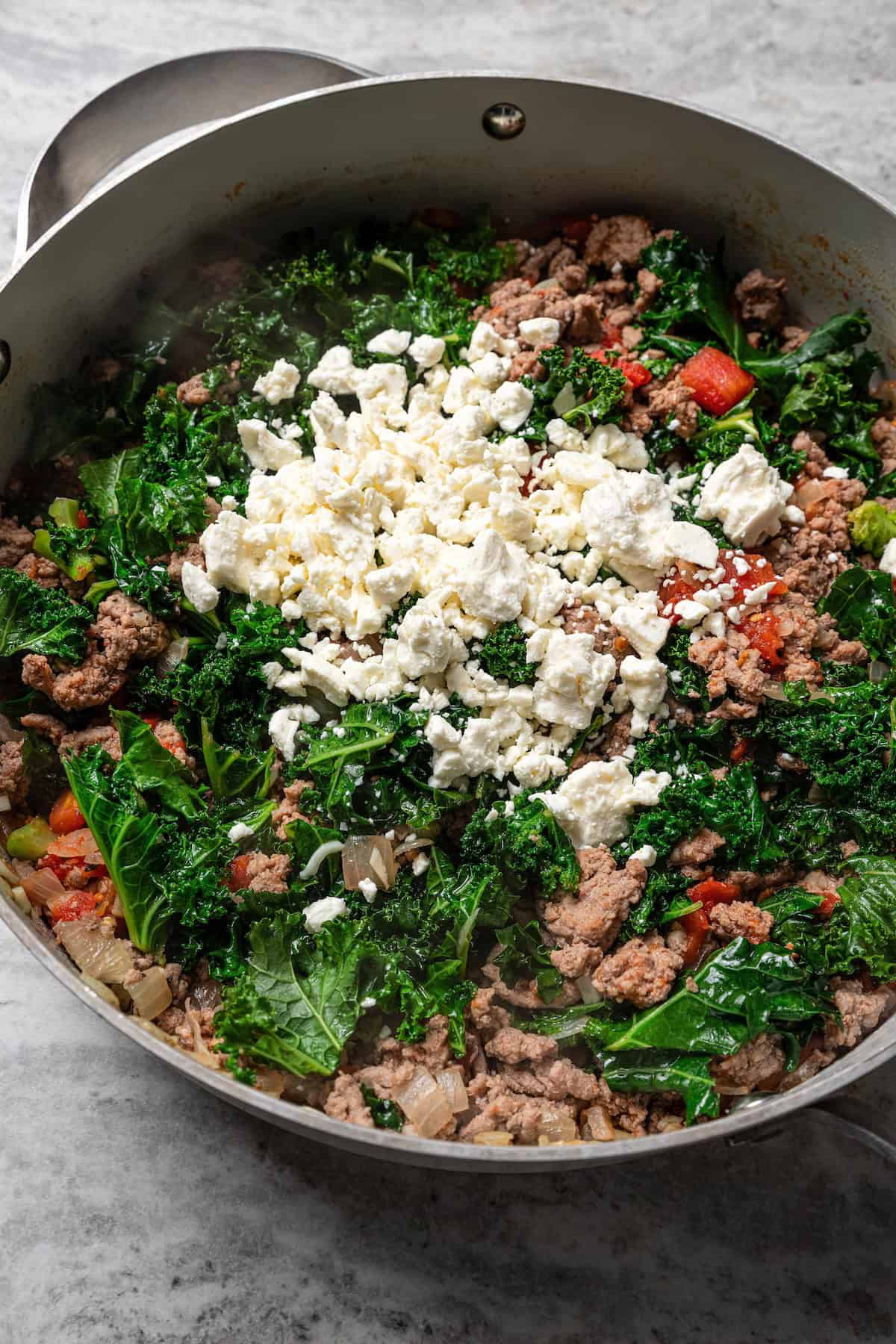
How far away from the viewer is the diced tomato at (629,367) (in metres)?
3.36

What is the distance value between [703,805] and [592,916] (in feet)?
1.46

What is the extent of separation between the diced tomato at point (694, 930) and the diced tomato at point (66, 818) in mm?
1733

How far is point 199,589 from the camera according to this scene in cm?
308

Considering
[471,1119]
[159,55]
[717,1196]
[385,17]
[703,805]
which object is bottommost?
[717,1196]

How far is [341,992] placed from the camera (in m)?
2.81

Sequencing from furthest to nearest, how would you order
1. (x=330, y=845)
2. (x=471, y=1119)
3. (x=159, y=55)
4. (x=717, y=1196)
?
(x=159, y=55)
(x=717, y=1196)
(x=330, y=845)
(x=471, y=1119)

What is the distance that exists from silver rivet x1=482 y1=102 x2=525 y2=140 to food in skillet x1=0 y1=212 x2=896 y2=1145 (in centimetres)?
57

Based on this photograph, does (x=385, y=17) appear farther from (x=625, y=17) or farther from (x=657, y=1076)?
(x=657, y=1076)

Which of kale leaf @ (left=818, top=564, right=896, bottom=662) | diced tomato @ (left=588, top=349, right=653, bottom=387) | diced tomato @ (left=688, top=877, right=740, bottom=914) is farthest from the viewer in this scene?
diced tomato @ (left=588, top=349, right=653, bottom=387)

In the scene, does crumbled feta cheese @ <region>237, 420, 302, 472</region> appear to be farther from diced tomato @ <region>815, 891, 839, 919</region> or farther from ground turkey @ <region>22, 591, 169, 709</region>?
diced tomato @ <region>815, 891, 839, 919</region>

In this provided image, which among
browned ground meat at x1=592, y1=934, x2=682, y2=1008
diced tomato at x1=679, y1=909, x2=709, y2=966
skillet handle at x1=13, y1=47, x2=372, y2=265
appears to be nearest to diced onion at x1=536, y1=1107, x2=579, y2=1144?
browned ground meat at x1=592, y1=934, x2=682, y2=1008

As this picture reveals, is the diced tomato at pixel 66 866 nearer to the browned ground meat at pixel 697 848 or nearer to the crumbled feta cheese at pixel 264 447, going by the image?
the crumbled feta cheese at pixel 264 447

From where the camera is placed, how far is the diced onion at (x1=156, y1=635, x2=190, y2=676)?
3.15m

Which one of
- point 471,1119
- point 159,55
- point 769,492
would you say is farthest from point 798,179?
point 471,1119
